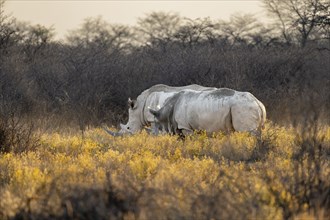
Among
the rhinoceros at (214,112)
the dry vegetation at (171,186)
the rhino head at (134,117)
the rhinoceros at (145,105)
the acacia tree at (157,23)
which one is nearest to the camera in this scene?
the dry vegetation at (171,186)

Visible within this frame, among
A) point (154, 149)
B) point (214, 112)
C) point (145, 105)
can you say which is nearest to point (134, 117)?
point (145, 105)

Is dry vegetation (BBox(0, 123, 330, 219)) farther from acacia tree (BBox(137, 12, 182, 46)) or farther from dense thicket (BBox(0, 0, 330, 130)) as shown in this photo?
acacia tree (BBox(137, 12, 182, 46))

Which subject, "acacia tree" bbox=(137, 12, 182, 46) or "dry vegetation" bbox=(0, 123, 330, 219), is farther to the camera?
"acacia tree" bbox=(137, 12, 182, 46)

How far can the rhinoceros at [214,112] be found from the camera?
34.3ft

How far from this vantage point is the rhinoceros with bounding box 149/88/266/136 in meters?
10.4

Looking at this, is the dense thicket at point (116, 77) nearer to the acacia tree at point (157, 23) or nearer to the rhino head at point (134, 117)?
the rhino head at point (134, 117)

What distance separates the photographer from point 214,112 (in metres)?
10.8

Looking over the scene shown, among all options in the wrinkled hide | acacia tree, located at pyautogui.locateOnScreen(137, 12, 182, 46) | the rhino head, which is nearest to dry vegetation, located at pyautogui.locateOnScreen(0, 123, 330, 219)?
the wrinkled hide

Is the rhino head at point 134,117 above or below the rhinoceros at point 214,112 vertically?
below

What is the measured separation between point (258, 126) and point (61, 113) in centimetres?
667

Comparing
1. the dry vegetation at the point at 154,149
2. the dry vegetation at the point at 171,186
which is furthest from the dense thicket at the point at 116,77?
the dry vegetation at the point at 171,186

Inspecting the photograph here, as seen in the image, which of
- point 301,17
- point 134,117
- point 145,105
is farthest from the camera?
point 301,17

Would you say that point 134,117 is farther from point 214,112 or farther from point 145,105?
point 214,112

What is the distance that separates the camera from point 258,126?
1053 centimetres
